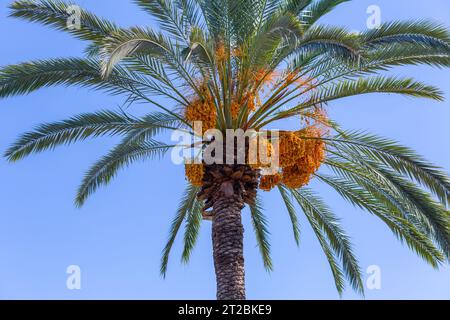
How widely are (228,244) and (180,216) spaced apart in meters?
3.53

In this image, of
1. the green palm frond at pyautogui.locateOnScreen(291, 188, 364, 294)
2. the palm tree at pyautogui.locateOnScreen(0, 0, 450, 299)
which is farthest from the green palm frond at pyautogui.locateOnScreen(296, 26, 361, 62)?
the green palm frond at pyautogui.locateOnScreen(291, 188, 364, 294)

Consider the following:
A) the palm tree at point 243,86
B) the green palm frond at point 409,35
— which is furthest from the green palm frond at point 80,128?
the green palm frond at point 409,35

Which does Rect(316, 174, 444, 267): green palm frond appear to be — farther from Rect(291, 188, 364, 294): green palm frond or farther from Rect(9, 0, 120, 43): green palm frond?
Rect(9, 0, 120, 43): green palm frond

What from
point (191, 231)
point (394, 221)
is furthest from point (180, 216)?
point (394, 221)

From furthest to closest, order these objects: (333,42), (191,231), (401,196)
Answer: (191,231), (401,196), (333,42)

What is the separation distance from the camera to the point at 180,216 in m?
14.8

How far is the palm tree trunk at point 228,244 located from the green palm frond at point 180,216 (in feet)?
7.87

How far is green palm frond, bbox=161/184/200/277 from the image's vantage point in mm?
14412

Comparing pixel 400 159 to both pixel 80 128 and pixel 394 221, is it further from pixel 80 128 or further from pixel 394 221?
pixel 80 128

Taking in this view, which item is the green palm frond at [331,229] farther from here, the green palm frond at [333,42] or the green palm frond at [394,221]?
the green palm frond at [333,42]

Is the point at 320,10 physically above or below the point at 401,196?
above

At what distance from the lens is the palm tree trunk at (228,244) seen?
11141 mm

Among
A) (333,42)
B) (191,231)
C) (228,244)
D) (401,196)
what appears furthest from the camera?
(191,231)
